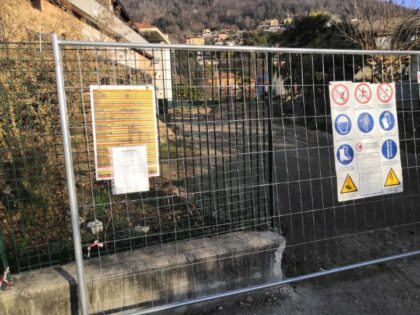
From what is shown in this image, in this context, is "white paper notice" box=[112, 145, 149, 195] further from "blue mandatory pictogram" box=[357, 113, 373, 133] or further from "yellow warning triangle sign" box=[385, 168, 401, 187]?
"yellow warning triangle sign" box=[385, 168, 401, 187]

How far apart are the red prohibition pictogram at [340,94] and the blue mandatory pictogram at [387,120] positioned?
1.45ft

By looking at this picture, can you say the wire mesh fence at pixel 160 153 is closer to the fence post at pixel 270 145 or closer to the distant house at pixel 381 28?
the fence post at pixel 270 145

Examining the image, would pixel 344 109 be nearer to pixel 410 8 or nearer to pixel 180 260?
pixel 180 260

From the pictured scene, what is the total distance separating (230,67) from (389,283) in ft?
8.01

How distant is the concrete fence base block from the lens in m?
2.91

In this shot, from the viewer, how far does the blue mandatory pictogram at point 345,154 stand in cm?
351

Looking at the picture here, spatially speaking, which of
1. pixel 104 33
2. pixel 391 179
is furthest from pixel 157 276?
pixel 104 33

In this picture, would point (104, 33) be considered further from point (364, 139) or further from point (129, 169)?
point (364, 139)

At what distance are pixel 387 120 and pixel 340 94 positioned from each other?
0.60 meters

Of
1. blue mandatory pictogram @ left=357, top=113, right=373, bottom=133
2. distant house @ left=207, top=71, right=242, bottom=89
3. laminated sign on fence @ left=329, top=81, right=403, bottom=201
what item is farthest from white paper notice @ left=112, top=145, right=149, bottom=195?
blue mandatory pictogram @ left=357, top=113, right=373, bottom=133

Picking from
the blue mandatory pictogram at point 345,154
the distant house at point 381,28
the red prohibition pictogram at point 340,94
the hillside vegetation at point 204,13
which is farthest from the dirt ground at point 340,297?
the hillside vegetation at point 204,13

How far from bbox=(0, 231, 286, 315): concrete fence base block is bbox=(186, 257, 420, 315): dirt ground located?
14cm

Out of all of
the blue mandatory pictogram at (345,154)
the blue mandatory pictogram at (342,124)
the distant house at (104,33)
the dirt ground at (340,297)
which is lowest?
the dirt ground at (340,297)

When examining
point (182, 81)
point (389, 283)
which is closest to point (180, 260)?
point (182, 81)
